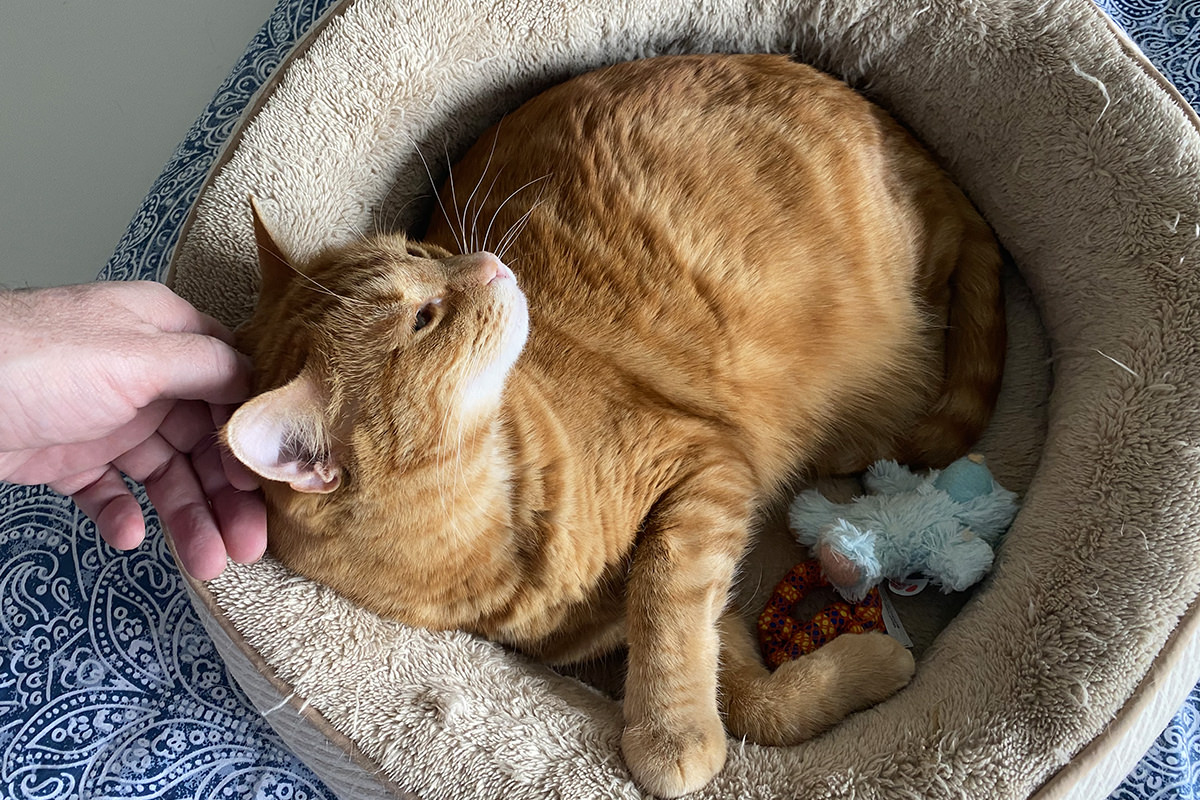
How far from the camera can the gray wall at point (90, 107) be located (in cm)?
237

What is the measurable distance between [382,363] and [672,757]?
0.67 metres

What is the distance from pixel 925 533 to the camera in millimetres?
1428

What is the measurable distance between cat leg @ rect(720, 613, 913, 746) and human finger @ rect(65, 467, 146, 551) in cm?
95

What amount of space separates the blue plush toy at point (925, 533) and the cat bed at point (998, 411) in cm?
5

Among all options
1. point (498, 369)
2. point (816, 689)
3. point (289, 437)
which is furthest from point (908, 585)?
point (289, 437)

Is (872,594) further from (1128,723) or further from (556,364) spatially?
(556,364)

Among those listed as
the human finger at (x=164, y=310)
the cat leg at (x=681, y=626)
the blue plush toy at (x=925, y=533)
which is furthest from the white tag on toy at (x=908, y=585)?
the human finger at (x=164, y=310)

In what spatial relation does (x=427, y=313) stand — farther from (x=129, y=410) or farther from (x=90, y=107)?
(x=90, y=107)

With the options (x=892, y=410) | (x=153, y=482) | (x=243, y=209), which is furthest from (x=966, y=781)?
(x=243, y=209)

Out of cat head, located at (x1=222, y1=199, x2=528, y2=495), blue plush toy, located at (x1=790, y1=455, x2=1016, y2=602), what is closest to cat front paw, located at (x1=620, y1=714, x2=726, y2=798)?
A: blue plush toy, located at (x1=790, y1=455, x2=1016, y2=602)

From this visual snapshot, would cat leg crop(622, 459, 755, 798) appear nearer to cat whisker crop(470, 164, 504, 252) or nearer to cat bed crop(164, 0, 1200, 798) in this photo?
cat bed crop(164, 0, 1200, 798)

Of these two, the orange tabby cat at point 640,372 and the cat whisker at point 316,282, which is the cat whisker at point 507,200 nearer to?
the orange tabby cat at point 640,372

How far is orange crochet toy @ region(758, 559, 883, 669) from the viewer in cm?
144

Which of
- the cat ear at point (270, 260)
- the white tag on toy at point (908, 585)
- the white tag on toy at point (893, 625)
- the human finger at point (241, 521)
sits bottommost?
the white tag on toy at point (893, 625)
